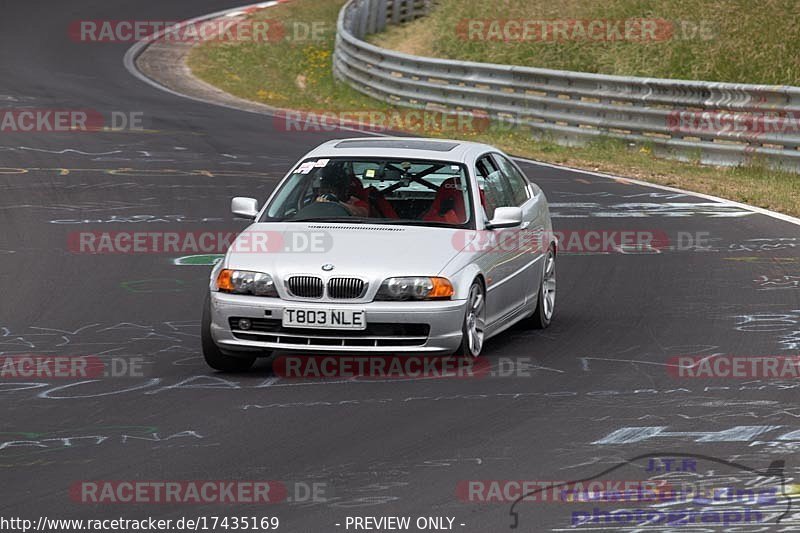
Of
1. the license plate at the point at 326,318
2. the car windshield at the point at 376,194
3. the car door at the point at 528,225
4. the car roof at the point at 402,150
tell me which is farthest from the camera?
the car door at the point at 528,225

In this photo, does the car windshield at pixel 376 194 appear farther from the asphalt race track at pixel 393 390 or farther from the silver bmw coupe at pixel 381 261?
the asphalt race track at pixel 393 390

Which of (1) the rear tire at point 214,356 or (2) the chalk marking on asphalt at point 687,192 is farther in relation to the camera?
(2) the chalk marking on asphalt at point 687,192

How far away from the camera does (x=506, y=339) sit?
11.5 meters

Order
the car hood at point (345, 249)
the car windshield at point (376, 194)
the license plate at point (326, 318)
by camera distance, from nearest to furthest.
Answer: the license plate at point (326, 318)
the car hood at point (345, 249)
the car windshield at point (376, 194)

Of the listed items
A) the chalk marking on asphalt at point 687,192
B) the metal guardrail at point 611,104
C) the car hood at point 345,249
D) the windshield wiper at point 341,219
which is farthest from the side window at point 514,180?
the metal guardrail at point 611,104

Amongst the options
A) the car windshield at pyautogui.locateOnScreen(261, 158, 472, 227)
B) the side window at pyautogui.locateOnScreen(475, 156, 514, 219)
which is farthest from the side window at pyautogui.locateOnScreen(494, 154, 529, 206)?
the car windshield at pyautogui.locateOnScreen(261, 158, 472, 227)

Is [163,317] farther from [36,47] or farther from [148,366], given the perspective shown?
[36,47]

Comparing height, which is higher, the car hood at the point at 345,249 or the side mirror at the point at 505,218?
the side mirror at the point at 505,218

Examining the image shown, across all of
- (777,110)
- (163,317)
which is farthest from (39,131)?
(163,317)

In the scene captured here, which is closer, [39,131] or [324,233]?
[324,233]

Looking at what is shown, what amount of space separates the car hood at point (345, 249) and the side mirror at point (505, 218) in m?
0.27

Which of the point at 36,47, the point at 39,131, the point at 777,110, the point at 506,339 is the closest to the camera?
the point at 506,339

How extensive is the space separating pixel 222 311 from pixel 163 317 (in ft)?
7.19

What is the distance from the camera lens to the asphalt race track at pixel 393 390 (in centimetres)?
734
